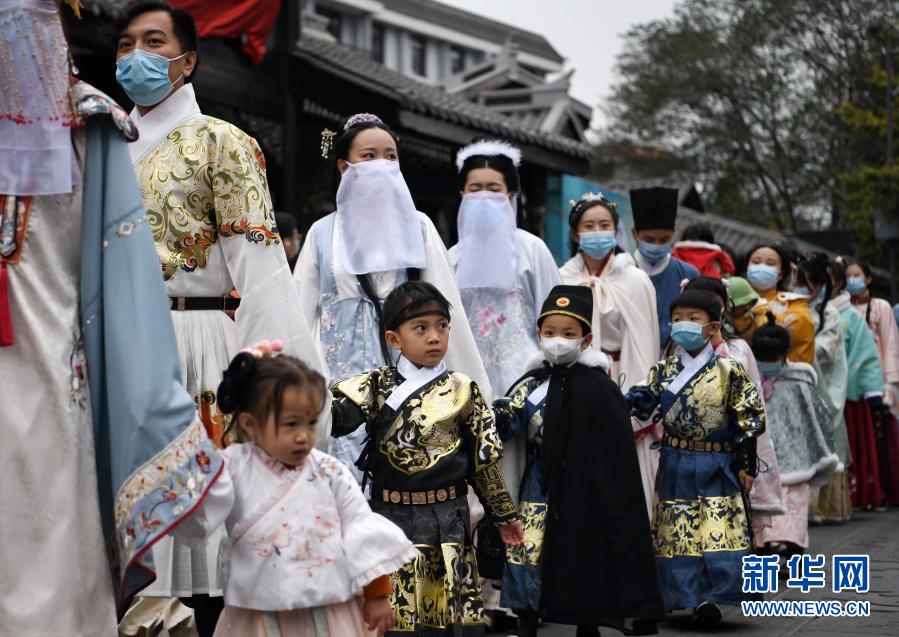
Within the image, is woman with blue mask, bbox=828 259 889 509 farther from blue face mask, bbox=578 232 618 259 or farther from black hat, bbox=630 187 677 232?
blue face mask, bbox=578 232 618 259

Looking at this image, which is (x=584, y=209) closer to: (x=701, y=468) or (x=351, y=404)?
(x=701, y=468)

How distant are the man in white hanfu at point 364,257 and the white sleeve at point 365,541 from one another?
2.09m

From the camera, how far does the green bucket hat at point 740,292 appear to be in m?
9.53

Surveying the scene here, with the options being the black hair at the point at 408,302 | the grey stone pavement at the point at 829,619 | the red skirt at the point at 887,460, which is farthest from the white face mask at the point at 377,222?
the red skirt at the point at 887,460

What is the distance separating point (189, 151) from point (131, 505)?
164cm

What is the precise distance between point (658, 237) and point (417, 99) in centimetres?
474

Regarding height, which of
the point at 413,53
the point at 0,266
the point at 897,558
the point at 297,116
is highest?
the point at 413,53

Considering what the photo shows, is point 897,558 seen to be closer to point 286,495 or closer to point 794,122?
point 286,495

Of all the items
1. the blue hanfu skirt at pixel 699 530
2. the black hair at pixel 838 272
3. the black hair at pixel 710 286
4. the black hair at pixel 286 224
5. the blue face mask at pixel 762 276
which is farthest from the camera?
the black hair at pixel 838 272

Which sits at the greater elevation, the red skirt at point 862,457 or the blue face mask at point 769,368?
the blue face mask at point 769,368

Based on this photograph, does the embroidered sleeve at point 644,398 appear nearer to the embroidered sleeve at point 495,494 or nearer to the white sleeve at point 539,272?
the white sleeve at point 539,272


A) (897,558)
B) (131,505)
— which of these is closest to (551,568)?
(131,505)

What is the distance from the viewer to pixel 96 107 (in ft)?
12.3

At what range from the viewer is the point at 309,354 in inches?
186
